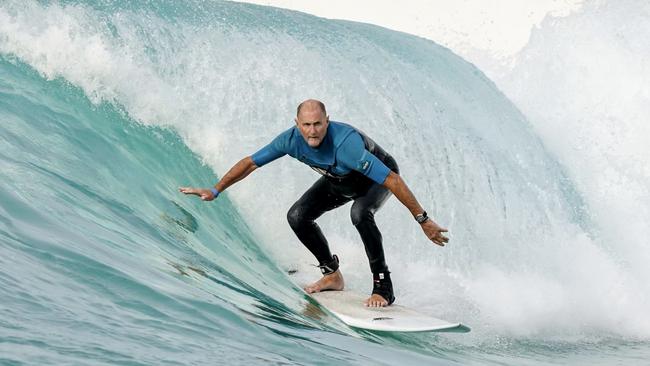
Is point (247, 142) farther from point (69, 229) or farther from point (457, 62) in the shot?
point (457, 62)

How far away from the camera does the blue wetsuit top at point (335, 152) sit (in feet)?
20.2

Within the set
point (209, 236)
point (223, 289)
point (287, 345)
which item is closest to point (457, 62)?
point (209, 236)

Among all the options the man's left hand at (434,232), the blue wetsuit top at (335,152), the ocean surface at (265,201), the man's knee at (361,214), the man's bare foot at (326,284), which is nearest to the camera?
the ocean surface at (265,201)

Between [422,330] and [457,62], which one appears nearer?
[422,330]

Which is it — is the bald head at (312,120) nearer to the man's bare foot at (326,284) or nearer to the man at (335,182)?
the man at (335,182)

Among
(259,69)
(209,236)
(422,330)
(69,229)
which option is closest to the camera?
(69,229)

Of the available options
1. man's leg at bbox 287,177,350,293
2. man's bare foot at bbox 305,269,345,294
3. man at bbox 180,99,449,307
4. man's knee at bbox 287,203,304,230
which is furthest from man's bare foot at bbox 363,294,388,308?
man's knee at bbox 287,203,304,230

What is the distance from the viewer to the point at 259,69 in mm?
10359

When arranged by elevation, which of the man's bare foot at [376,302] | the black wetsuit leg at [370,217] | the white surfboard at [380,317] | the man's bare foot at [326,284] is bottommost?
the white surfboard at [380,317]

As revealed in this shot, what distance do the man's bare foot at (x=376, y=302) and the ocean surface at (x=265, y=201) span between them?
41 centimetres

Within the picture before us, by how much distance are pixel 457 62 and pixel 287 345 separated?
10210 millimetres

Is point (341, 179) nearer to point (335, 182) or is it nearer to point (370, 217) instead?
point (335, 182)

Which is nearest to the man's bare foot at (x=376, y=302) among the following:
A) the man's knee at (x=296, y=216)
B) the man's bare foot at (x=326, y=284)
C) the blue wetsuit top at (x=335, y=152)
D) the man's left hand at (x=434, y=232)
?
the man's bare foot at (x=326, y=284)

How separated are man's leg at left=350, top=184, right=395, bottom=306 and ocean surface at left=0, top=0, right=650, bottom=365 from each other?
1.50ft
